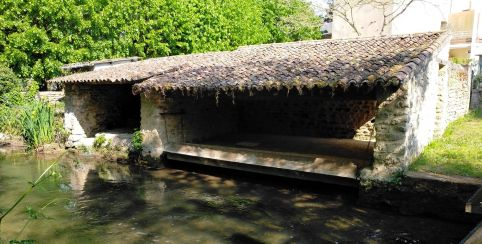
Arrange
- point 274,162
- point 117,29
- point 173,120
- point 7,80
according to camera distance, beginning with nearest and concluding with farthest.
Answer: point 274,162 → point 173,120 → point 7,80 → point 117,29

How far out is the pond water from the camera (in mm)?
5426

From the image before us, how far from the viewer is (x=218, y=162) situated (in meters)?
8.65

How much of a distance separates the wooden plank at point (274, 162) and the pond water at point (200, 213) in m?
0.37

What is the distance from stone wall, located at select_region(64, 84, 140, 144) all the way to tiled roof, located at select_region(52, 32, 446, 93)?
82 centimetres

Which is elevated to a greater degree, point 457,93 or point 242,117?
point 457,93

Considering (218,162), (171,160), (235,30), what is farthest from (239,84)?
(235,30)

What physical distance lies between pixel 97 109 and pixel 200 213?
23.7 feet

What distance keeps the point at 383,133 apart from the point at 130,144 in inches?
265

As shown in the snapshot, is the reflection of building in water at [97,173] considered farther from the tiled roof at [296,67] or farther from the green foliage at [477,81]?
the green foliage at [477,81]

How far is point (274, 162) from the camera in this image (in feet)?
25.1

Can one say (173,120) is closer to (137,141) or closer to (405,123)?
(137,141)

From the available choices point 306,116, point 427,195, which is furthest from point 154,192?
point 306,116

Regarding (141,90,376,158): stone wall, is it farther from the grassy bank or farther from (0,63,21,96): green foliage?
(0,63,21,96): green foliage

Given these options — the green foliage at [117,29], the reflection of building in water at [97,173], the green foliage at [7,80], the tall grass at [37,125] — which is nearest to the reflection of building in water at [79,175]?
the reflection of building in water at [97,173]
